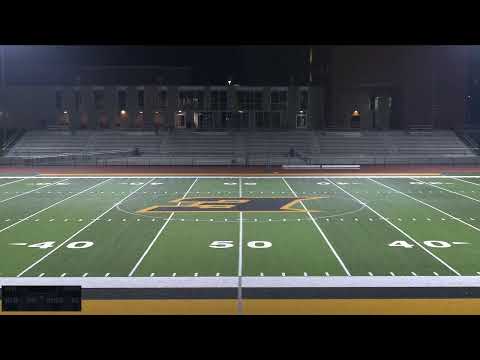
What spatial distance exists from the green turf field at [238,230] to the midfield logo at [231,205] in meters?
0.04

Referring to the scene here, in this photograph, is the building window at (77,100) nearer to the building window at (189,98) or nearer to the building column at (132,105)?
the building column at (132,105)

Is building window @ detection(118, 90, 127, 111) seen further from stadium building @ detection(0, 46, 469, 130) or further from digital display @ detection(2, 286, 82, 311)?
digital display @ detection(2, 286, 82, 311)

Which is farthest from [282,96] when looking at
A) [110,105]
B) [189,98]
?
[110,105]

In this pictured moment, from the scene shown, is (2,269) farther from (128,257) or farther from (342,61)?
(342,61)

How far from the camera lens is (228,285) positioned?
921 centimetres

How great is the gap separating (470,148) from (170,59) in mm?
29965

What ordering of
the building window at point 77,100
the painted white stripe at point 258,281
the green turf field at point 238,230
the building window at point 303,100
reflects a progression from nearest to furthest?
the painted white stripe at point 258,281
the green turf field at point 238,230
the building window at point 77,100
the building window at point 303,100

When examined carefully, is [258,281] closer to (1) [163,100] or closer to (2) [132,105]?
(1) [163,100]

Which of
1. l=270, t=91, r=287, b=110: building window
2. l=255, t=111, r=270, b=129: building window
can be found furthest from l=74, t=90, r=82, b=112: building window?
l=270, t=91, r=287, b=110: building window

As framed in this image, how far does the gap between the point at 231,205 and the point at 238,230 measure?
4529mm

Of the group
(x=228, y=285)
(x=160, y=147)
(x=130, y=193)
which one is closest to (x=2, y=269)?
(x=228, y=285)

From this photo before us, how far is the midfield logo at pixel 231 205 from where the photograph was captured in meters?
18.4

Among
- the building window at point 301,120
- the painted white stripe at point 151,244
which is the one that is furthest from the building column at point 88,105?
the painted white stripe at point 151,244

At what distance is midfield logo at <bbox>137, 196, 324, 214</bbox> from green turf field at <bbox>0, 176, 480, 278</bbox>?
37mm
